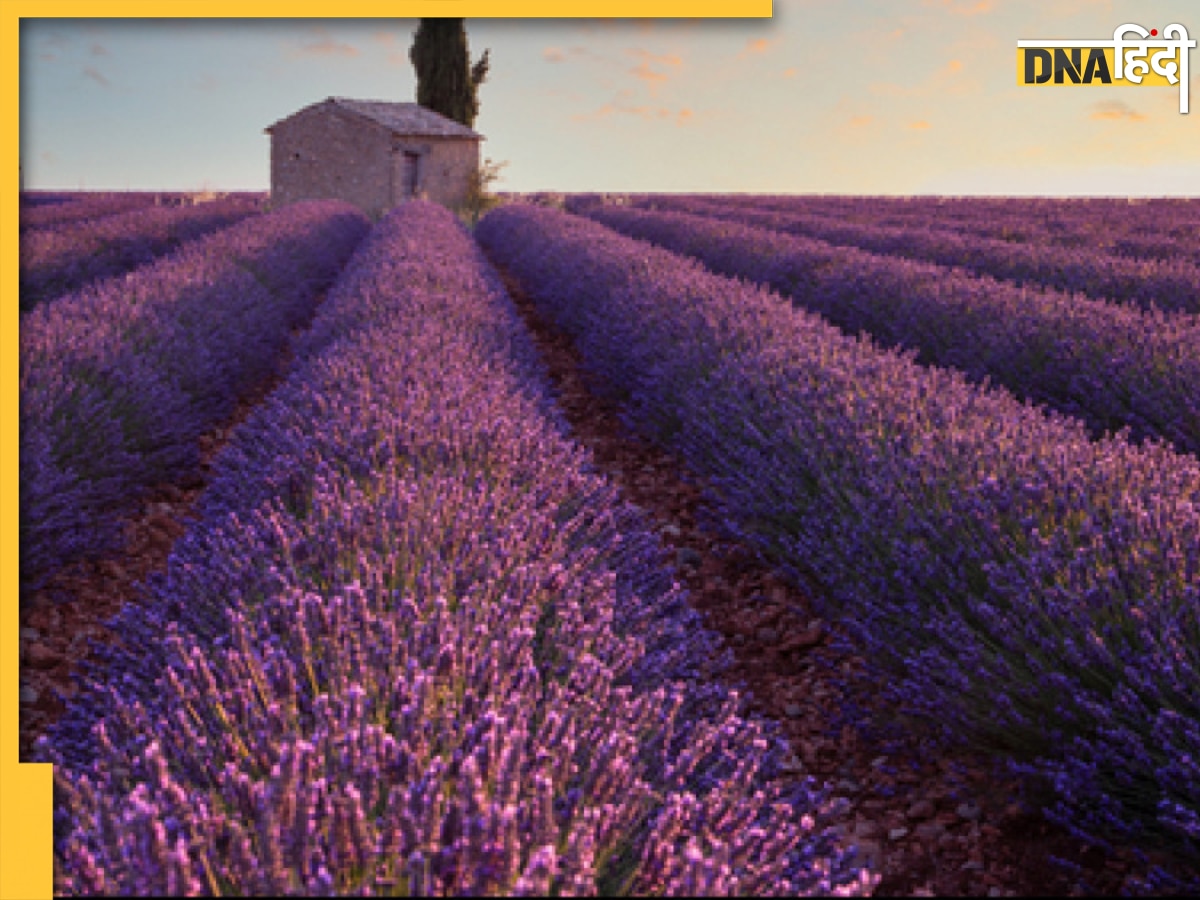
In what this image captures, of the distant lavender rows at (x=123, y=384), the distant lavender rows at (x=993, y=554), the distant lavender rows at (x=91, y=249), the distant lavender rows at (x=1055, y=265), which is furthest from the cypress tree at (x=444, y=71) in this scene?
the distant lavender rows at (x=993, y=554)

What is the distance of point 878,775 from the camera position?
8.43 ft

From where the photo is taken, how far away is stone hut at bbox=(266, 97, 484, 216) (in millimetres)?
23156

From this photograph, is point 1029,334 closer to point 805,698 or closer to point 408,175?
point 805,698

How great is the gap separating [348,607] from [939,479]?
67.1 inches

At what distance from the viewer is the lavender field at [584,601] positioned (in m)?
1.36

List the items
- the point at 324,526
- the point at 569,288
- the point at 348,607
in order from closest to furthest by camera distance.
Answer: the point at 348,607 < the point at 324,526 < the point at 569,288

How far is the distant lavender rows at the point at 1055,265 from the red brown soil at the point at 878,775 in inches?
135

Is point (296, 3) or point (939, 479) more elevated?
point (296, 3)

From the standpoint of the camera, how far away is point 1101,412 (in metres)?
4.68

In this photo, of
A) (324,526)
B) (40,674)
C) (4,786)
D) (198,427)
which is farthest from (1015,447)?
(198,427)

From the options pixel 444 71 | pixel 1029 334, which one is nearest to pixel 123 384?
pixel 1029 334

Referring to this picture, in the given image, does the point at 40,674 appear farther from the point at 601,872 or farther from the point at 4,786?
the point at 601,872

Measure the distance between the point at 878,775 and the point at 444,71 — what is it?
96.4ft

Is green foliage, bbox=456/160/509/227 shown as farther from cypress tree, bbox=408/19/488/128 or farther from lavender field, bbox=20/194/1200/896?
lavender field, bbox=20/194/1200/896
